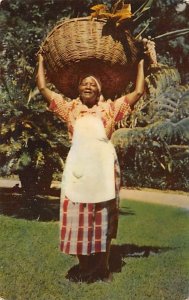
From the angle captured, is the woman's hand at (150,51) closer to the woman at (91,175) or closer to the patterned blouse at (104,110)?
→ the woman at (91,175)

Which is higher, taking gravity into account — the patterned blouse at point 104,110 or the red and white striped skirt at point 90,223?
the patterned blouse at point 104,110

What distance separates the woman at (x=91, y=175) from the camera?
155 inches

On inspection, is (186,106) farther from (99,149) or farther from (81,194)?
(81,194)

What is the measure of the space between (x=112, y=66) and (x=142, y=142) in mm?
565

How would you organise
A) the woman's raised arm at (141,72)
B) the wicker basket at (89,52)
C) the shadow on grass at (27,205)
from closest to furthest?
1. the wicker basket at (89,52)
2. the woman's raised arm at (141,72)
3. the shadow on grass at (27,205)

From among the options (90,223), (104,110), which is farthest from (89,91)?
(90,223)

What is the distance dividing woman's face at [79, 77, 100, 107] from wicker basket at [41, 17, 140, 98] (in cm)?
5

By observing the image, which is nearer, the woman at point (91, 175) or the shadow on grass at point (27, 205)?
the woman at point (91, 175)

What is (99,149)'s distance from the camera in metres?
3.95

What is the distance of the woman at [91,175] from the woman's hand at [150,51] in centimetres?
Result: 1

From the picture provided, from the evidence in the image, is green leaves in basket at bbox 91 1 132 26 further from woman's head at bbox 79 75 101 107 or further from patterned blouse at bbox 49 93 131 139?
patterned blouse at bbox 49 93 131 139

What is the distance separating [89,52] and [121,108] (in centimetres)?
42

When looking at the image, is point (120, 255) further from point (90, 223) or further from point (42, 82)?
point (42, 82)

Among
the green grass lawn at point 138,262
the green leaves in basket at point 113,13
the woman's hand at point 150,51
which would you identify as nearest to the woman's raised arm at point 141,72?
the woman's hand at point 150,51
